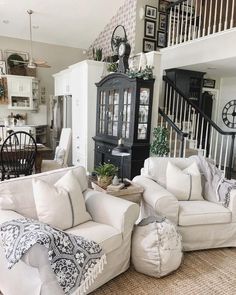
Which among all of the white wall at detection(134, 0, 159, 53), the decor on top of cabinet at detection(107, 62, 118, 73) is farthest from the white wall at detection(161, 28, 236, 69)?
the decor on top of cabinet at detection(107, 62, 118, 73)

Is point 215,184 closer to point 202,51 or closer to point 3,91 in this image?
point 202,51

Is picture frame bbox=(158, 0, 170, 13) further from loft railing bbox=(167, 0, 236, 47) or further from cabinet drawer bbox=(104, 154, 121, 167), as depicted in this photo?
cabinet drawer bbox=(104, 154, 121, 167)

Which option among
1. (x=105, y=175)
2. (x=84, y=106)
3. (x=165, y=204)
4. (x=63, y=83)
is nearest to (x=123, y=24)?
(x=63, y=83)

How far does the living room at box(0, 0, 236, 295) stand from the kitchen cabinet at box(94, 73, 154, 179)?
2 cm

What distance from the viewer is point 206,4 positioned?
16.0ft

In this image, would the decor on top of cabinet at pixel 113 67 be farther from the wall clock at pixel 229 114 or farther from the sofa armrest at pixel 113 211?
the wall clock at pixel 229 114

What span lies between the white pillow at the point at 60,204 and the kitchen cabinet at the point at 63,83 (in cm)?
446

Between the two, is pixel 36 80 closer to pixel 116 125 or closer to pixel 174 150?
pixel 116 125

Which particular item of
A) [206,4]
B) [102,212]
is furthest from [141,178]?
[206,4]

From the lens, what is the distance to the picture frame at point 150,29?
18.8 feet

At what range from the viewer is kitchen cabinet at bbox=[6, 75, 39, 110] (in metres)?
6.91

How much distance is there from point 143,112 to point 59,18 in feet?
12.1

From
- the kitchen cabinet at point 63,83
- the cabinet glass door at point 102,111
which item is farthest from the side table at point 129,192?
the kitchen cabinet at point 63,83

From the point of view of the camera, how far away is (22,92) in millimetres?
7035
